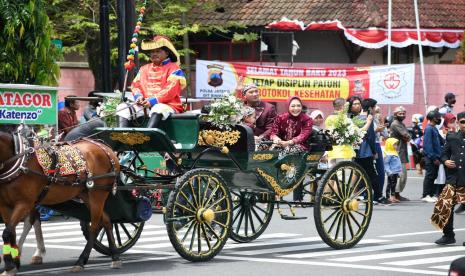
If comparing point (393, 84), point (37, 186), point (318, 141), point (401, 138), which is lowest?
point (37, 186)

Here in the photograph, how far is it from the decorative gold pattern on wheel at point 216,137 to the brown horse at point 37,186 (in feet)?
4.49

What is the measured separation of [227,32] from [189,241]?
2444cm

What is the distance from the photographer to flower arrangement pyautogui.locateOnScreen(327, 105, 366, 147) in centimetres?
1576

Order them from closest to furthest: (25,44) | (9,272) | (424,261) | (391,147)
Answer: (9,272) < (424,261) < (25,44) < (391,147)

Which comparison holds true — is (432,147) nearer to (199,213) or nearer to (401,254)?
(401,254)

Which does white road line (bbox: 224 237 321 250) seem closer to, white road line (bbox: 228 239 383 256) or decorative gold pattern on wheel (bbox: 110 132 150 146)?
white road line (bbox: 228 239 383 256)

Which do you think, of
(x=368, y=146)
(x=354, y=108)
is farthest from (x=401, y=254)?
(x=368, y=146)

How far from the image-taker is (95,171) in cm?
1278

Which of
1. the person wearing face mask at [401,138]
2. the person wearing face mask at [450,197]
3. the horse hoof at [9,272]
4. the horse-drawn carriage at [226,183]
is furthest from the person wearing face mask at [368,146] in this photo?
the horse hoof at [9,272]

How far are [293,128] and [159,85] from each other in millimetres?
2156

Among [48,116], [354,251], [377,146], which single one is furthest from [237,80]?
[354,251]

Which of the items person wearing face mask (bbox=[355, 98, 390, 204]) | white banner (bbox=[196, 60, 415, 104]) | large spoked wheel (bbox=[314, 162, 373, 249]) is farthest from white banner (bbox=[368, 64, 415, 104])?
large spoked wheel (bbox=[314, 162, 373, 249])

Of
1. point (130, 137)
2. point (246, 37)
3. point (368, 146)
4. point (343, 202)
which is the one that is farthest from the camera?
point (246, 37)

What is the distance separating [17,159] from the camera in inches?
473
